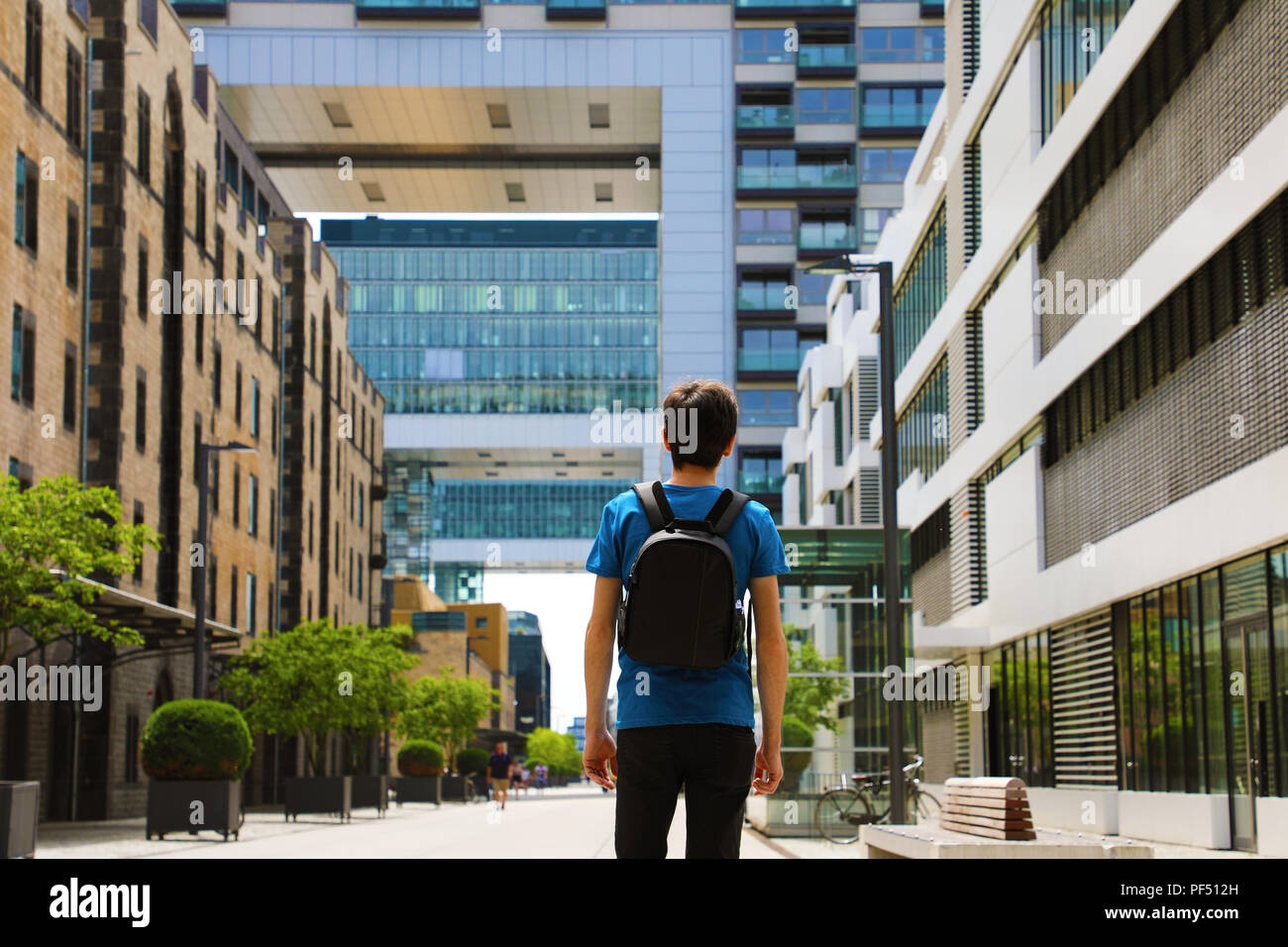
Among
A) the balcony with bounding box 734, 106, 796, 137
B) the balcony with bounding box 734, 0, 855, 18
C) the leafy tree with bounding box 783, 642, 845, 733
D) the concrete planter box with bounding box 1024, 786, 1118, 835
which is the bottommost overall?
the concrete planter box with bounding box 1024, 786, 1118, 835

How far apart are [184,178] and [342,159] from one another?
137 ft

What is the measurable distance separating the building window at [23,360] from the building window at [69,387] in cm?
215

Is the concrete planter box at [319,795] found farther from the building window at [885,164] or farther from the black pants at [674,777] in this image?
the building window at [885,164]

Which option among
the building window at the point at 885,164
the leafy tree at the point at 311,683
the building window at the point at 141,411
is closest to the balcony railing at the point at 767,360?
the building window at the point at 885,164

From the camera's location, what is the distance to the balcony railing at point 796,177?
84.1m

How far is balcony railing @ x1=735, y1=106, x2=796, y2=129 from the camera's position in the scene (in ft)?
277

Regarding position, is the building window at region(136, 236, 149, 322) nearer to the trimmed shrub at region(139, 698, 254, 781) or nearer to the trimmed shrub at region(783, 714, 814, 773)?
the trimmed shrub at region(139, 698, 254, 781)

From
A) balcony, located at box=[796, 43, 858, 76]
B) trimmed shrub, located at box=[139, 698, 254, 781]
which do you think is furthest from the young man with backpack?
balcony, located at box=[796, 43, 858, 76]

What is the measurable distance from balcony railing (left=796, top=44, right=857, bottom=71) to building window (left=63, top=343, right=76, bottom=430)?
55.7m

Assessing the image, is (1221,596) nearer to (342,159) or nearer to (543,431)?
(342,159)

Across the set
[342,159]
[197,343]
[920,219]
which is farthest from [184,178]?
[342,159]

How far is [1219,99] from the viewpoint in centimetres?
1930

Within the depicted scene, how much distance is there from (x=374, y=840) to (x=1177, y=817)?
37.4ft

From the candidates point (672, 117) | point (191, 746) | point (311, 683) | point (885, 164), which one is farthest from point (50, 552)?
point (885, 164)
